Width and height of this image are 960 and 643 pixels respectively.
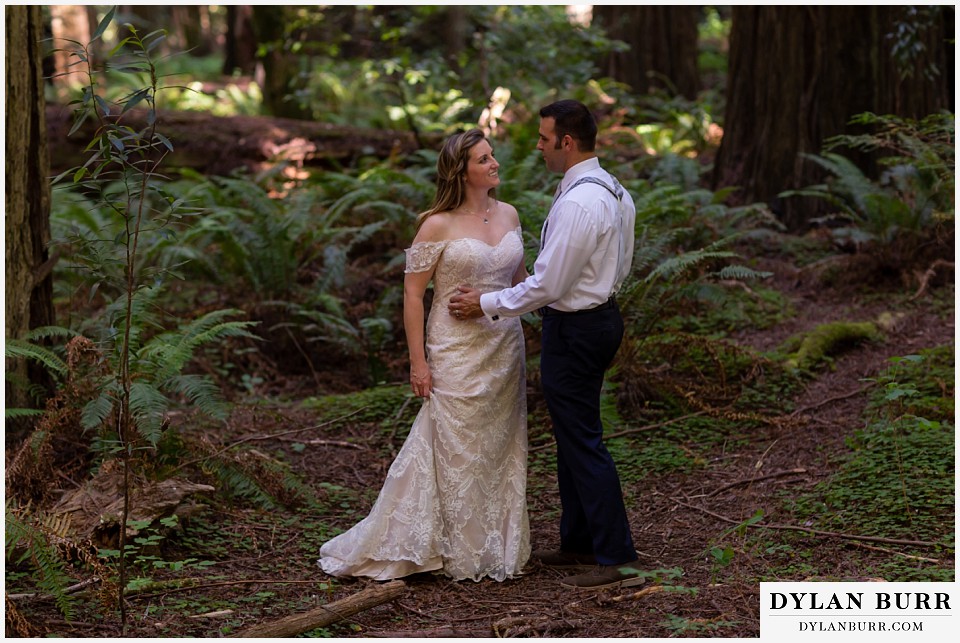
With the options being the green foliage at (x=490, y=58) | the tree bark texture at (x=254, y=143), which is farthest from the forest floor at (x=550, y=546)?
the tree bark texture at (x=254, y=143)

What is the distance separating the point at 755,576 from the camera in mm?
4094

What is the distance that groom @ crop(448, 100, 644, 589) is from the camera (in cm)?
403

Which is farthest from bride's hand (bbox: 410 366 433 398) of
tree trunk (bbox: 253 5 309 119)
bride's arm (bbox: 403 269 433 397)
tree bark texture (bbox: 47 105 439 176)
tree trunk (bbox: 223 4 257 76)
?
tree trunk (bbox: 223 4 257 76)

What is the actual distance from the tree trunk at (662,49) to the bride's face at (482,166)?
12397mm

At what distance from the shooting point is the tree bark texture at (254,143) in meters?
11.5

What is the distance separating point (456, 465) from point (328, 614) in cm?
98

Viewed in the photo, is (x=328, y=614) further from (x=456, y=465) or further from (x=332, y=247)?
(x=332, y=247)

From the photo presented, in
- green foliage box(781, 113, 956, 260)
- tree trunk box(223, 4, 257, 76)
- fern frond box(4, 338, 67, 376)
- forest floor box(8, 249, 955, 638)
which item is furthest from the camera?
tree trunk box(223, 4, 257, 76)

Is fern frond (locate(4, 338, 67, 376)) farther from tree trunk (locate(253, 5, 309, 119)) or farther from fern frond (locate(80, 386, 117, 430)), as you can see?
tree trunk (locate(253, 5, 309, 119))

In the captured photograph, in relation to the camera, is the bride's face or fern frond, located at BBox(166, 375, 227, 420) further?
fern frond, located at BBox(166, 375, 227, 420)

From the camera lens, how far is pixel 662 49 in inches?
Answer: 637

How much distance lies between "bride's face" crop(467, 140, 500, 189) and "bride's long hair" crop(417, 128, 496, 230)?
0.02 m

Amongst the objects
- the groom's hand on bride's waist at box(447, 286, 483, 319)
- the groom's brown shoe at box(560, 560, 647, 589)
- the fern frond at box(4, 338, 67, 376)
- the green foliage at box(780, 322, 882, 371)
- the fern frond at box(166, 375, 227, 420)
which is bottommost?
the groom's brown shoe at box(560, 560, 647, 589)

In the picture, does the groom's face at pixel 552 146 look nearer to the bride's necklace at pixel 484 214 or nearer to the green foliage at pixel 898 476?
the bride's necklace at pixel 484 214
